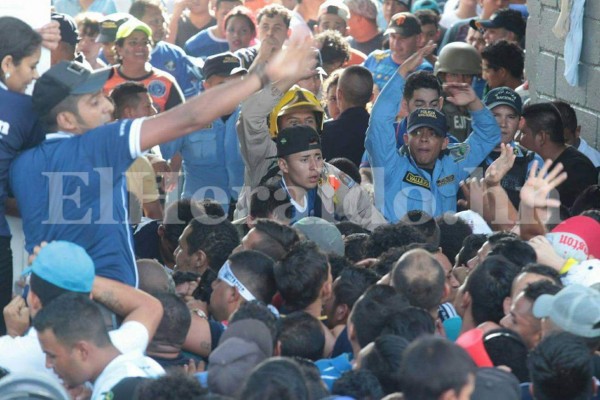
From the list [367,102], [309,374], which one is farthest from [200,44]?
[309,374]

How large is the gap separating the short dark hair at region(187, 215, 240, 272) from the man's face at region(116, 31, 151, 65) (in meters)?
3.28

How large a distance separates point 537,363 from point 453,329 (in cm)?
137

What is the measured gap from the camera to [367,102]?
8992 millimetres

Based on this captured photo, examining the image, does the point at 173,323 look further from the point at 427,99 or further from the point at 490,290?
the point at 427,99

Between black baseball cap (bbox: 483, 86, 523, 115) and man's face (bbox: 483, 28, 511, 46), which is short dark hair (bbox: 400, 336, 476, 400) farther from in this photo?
man's face (bbox: 483, 28, 511, 46)

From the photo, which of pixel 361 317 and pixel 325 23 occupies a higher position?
pixel 361 317

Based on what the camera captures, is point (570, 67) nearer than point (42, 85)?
No

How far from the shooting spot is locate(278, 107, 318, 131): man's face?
7.81 metres

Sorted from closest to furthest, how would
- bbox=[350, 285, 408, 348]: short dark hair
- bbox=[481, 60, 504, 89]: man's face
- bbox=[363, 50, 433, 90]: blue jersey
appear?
1. bbox=[350, 285, 408, 348]: short dark hair
2. bbox=[481, 60, 504, 89]: man's face
3. bbox=[363, 50, 433, 90]: blue jersey

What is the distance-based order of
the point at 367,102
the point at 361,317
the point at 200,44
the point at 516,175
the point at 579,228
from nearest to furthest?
the point at 361,317 → the point at 579,228 → the point at 516,175 → the point at 367,102 → the point at 200,44

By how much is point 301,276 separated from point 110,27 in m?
5.64

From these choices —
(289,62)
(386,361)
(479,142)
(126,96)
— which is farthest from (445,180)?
(386,361)

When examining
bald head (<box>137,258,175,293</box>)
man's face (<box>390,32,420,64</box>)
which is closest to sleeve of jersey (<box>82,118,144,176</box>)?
bald head (<box>137,258,175,293</box>)

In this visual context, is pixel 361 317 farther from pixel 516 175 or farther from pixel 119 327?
pixel 516 175
